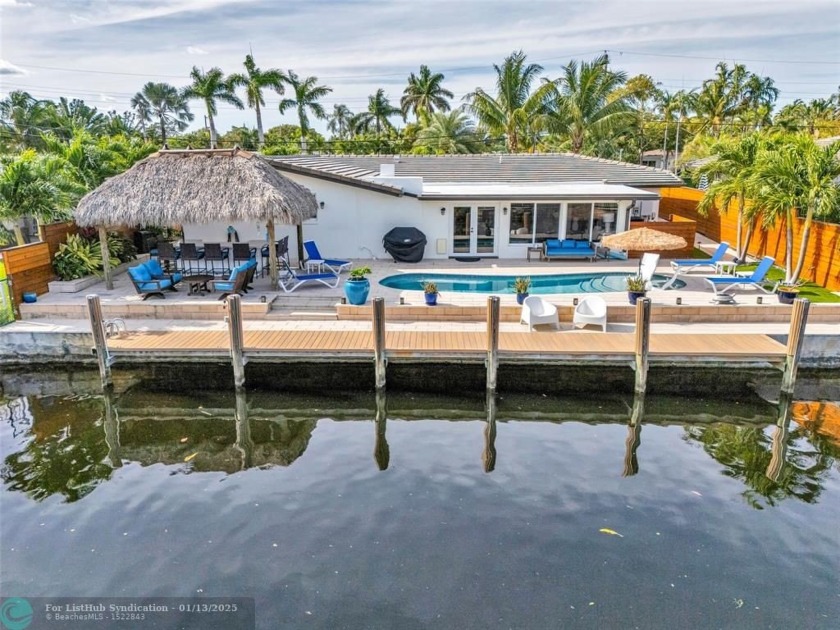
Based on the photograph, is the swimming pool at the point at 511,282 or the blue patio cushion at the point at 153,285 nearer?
the blue patio cushion at the point at 153,285

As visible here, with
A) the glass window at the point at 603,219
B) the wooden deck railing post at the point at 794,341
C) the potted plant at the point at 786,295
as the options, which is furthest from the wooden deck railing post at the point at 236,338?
the glass window at the point at 603,219

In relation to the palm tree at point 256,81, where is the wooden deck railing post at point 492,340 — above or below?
below

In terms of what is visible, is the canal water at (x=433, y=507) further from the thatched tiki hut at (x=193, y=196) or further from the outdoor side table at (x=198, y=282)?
the thatched tiki hut at (x=193, y=196)

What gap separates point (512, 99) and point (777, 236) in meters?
15.8

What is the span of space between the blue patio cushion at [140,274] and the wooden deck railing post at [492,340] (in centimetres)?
935

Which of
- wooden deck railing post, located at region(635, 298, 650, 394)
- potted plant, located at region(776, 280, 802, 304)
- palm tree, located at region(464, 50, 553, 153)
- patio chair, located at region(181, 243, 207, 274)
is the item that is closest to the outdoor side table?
patio chair, located at region(181, 243, 207, 274)

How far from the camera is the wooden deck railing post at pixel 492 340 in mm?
10047

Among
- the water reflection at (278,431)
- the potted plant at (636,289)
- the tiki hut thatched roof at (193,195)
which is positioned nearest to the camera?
the water reflection at (278,431)

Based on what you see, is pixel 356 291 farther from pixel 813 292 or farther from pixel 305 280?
pixel 813 292

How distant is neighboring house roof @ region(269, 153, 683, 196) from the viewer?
21.0 metres

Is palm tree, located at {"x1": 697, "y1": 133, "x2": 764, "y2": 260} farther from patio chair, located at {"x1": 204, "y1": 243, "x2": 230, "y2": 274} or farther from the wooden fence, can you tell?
patio chair, located at {"x1": 204, "y1": 243, "x2": 230, "y2": 274}

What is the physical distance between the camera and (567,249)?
756 inches

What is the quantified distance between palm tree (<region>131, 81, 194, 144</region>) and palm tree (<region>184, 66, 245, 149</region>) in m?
25.0

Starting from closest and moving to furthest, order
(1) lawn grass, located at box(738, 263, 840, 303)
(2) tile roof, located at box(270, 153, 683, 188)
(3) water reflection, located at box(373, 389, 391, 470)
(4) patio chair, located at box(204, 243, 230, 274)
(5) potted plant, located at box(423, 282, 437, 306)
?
(3) water reflection, located at box(373, 389, 391, 470) < (5) potted plant, located at box(423, 282, 437, 306) < (1) lawn grass, located at box(738, 263, 840, 303) < (4) patio chair, located at box(204, 243, 230, 274) < (2) tile roof, located at box(270, 153, 683, 188)
